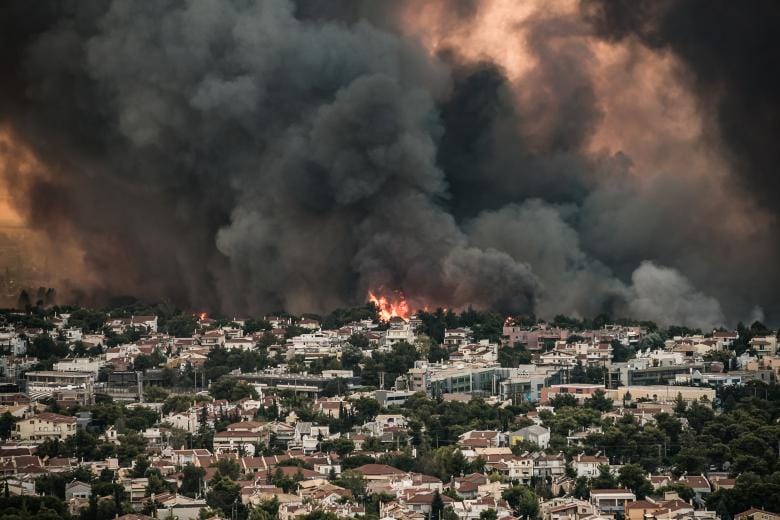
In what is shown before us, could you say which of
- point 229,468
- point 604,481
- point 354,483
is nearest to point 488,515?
point 354,483

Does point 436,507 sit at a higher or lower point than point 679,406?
lower

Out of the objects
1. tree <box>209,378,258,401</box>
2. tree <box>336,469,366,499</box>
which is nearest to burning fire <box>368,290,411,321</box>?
tree <box>209,378,258,401</box>

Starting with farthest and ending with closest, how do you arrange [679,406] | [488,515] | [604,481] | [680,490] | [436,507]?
[679,406]
[604,481]
[680,490]
[436,507]
[488,515]

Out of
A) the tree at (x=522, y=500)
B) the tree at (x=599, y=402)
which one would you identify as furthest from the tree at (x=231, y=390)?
the tree at (x=522, y=500)

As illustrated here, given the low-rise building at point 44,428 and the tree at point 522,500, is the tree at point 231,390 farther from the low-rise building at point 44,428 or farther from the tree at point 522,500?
the tree at point 522,500

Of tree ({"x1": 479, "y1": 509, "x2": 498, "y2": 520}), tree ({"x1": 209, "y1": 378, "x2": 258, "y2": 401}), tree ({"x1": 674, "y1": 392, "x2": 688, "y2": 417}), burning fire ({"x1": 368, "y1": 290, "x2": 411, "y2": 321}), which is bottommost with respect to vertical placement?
tree ({"x1": 479, "y1": 509, "x2": 498, "y2": 520})

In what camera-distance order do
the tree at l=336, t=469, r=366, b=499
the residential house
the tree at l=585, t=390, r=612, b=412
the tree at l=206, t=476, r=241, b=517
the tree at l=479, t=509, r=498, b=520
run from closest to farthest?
1. the tree at l=479, t=509, r=498, b=520
2. the tree at l=206, t=476, r=241, b=517
3. the tree at l=336, t=469, r=366, b=499
4. the residential house
5. the tree at l=585, t=390, r=612, b=412

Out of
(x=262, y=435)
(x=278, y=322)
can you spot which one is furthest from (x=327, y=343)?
(x=262, y=435)

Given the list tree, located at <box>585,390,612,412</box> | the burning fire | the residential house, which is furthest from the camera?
the burning fire

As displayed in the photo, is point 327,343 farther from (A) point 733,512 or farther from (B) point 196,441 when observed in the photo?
(A) point 733,512

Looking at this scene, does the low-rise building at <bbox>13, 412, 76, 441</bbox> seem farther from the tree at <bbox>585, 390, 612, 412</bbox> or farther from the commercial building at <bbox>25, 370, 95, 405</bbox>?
the tree at <bbox>585, 390, 612, 412</bbox>

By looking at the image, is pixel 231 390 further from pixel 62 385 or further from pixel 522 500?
pixel 522 500
